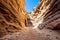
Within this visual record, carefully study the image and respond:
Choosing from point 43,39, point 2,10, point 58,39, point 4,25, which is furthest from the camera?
point 2,10

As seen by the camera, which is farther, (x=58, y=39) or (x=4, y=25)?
(x=4, y=25)

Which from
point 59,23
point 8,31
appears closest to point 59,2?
point 59,23

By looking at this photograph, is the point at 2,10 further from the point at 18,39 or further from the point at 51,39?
the point at 51,39

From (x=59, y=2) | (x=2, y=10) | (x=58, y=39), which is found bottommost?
(x=58, y=39)

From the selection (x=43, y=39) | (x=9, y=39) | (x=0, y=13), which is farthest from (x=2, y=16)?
(x=43, y=39)

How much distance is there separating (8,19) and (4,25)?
63.2 inches

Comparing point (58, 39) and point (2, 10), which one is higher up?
point (2, 10)

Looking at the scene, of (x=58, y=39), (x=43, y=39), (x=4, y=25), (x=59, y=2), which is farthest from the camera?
(x=59, y=2)

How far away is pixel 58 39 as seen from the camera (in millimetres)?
9344

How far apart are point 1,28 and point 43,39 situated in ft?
13.7

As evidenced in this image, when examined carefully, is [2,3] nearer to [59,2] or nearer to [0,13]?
[0,13]

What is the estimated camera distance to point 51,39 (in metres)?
9.60

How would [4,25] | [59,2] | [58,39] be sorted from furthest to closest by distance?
[59,2] < [4,25] < [58,39]

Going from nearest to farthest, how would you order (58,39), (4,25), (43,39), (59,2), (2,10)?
(58,39) < (43,39) < (4,25) < (2,10) < (59,2)
